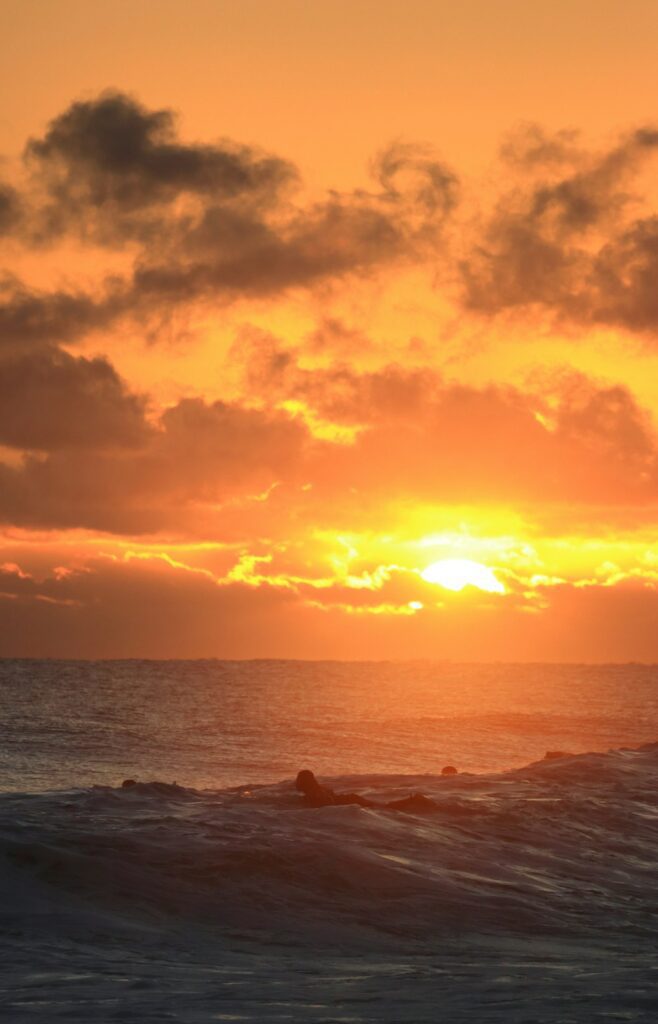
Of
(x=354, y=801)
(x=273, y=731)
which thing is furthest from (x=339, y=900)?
(x=273, y=731)

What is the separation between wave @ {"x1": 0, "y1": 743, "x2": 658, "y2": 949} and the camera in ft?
60.0

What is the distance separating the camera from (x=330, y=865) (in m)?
21.6

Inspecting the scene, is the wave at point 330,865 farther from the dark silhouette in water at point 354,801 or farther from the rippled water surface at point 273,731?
the rippled water surface at point 273,731

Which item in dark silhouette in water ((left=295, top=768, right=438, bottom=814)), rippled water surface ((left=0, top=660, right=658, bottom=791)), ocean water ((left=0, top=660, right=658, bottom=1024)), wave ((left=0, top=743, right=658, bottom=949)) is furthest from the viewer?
rippled water surface ((left=0, top=660, right=658, bottom=791))

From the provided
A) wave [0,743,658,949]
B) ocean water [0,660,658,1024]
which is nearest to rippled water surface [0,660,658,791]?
ocean water [0,660,658,1024]

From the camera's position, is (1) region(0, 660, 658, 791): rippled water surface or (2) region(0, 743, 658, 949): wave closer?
(2) region(0, 743, 658, 949): wave

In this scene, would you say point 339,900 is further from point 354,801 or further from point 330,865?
point 354,801

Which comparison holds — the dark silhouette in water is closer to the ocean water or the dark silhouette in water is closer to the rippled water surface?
the ocean water

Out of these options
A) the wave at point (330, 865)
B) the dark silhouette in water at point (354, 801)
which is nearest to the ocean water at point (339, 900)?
the wave at point (330, 865)

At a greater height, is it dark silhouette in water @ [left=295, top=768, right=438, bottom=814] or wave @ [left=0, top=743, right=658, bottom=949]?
dark silhouette in water @ [left=295, top=768, right=438, bottom=814]

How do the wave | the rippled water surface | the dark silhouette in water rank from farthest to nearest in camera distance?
the rippled water surface, the dark silhouette in water, the wave

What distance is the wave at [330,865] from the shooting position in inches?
720

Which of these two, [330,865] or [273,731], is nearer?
[330,865]

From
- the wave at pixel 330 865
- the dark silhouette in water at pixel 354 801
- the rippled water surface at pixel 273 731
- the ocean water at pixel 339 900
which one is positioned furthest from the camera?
the rippled water surface at pixel 273 731
